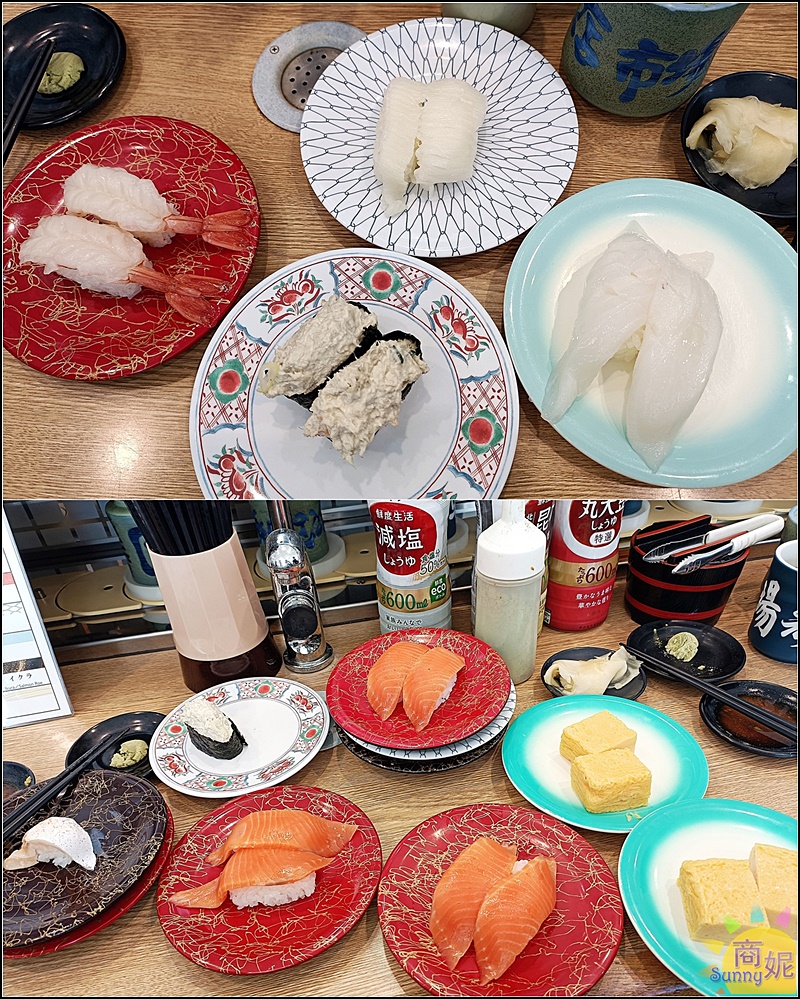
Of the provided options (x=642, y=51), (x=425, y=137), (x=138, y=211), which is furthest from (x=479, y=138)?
(x=138, y=211)

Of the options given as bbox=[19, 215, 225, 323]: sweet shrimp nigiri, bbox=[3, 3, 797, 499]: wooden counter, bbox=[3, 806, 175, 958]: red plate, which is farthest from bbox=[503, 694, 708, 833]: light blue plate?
bbox=[19, 215, 225, 323]: sweet shrimp nigiri

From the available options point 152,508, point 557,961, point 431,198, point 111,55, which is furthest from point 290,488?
point 111,55

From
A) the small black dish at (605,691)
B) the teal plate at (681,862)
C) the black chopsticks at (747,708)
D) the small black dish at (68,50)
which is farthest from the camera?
the small black dish at (68,50)

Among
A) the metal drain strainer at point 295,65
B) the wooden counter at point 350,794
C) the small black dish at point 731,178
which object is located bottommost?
the wooden counter at point 350,794

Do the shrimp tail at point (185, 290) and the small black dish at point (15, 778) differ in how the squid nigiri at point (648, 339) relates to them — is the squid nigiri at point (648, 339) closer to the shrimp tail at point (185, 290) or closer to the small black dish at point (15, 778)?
the shrimp tail at point (185, 290)

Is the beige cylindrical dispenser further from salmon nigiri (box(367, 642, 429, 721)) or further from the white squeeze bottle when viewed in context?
the white squeeze bottle

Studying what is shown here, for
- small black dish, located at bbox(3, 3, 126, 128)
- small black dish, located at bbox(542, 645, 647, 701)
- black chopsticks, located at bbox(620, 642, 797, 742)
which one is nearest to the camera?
black chopsticks, located at bbox(620, 642, 797, 742)

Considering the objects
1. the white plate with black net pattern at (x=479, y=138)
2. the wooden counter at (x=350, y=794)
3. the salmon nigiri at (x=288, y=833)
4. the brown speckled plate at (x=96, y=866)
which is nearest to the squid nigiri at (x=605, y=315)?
the white plate with black net pattern at (x=479, y=138)

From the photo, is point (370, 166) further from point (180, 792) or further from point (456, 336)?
point (180, 792)
